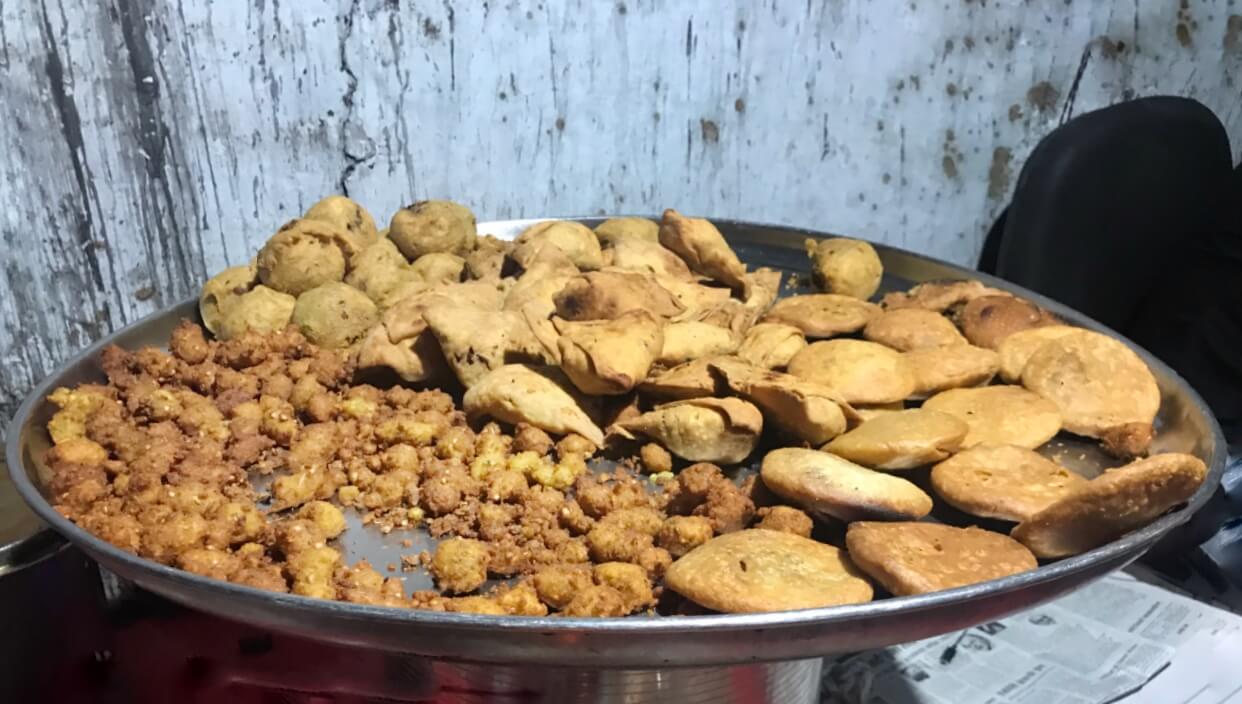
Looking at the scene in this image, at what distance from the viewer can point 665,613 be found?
70cm

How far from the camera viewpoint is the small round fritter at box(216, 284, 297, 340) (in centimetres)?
106

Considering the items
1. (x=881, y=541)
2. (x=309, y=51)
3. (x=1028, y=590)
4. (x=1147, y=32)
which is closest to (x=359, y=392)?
(x=881, y=541)

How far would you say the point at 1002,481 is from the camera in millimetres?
787

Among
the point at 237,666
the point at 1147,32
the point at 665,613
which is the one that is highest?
the point at 1147,32

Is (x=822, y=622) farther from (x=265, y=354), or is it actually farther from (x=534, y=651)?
(x=265, y=354)

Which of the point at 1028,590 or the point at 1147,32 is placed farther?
the point at 1147,32

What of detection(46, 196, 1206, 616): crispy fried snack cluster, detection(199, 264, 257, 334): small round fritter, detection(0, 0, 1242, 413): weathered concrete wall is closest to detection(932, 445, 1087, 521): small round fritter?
detection(46, 196, 1206, 616): crispy fried snack cluster

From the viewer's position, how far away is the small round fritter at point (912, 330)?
103cm

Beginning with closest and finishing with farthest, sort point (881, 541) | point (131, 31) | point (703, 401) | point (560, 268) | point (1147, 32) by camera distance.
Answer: point (881, 541) < point (703, 401) < point (560, 268) < point (131, 31) < point (1147, 32)

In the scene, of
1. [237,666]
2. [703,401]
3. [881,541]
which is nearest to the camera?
[881,541]

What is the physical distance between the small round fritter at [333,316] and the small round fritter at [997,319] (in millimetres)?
680

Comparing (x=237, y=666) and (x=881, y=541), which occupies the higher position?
(x=881, y=541)

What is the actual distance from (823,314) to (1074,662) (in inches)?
27.6

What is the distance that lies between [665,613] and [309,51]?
1176mm
